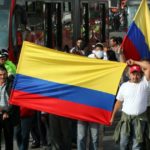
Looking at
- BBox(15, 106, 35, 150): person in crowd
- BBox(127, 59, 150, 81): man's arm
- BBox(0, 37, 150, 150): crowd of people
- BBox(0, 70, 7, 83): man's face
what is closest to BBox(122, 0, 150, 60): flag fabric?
BBox(0, 37, 150, 150): crowd of people

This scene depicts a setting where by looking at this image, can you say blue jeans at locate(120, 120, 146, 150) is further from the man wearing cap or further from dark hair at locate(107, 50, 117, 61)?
dark hair at locate(107, 50, 117, 61)

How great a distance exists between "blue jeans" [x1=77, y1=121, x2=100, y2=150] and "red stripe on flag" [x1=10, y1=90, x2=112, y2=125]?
0.17 metres

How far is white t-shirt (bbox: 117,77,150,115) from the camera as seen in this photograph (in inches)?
341

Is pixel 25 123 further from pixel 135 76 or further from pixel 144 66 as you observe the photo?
pixel 144 66

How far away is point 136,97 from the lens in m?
8.67

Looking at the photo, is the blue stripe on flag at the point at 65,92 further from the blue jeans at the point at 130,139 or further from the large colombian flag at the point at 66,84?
the blue jeans at the point at 130,139

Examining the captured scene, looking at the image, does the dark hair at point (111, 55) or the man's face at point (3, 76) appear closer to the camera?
the man's face at point (3, 76)

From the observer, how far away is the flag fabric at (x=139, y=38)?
966 cm

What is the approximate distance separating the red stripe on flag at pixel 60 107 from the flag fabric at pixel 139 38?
127 cm

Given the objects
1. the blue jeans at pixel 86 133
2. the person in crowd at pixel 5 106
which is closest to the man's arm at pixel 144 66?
the blue jeans at pixel 86 133

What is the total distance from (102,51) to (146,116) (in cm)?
482

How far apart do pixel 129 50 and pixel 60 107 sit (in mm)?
1521

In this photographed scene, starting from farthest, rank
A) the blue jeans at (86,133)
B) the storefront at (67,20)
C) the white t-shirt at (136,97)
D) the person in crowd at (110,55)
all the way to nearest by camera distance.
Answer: the storefront at (67,20) < the person in crowd at (110,55) < the blue jeans at (86,133) < the white t-shirt at (136,97)

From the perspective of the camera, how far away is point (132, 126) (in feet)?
28.8
